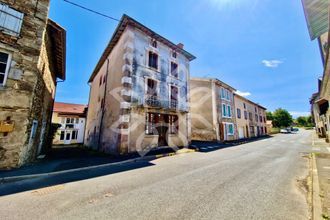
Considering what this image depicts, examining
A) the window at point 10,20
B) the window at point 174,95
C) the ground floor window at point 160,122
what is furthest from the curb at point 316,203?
the window at point 10,20

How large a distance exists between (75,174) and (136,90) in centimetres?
669

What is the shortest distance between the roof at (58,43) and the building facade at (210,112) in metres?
15.8

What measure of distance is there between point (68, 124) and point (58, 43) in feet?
52.3

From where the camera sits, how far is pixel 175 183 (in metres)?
4.93

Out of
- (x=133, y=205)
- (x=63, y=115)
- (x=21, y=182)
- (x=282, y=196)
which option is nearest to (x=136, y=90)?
(x=21, y=182)

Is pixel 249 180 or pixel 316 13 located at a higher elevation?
pixel 316 13

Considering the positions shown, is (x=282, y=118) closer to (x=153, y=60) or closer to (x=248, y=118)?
(x=248, y=118)

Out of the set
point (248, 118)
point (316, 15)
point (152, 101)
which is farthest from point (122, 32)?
point (248, 118)

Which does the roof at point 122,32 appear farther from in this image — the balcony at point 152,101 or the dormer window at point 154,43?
the balcony at point 152,101

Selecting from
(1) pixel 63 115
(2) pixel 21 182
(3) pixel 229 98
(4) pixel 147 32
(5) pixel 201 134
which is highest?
(4) pixel 147 32

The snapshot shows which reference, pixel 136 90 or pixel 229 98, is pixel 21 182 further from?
pixel 229 98

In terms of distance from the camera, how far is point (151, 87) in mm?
12547

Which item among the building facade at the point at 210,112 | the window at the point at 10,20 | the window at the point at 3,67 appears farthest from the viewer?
the building facade at the point at 210,112

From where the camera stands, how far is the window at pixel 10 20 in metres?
6.50
